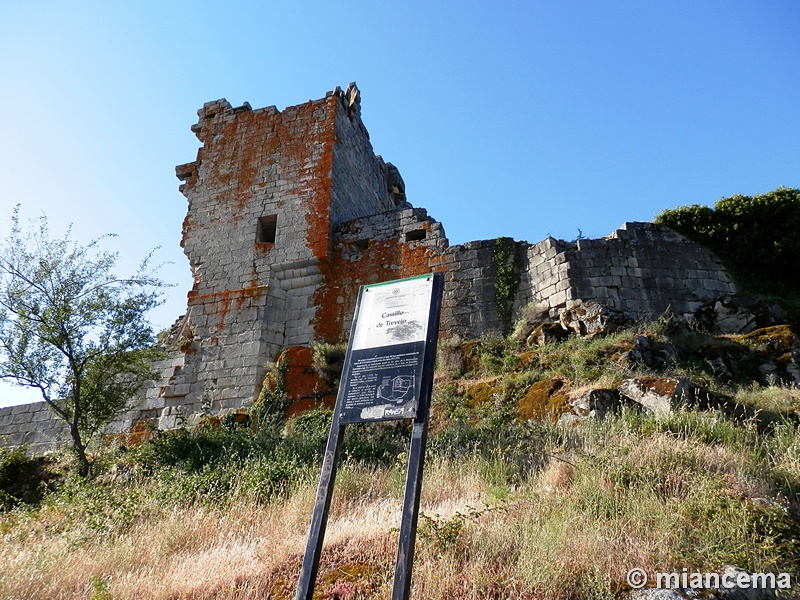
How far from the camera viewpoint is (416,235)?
1377cm

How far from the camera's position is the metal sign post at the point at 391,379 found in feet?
13.5

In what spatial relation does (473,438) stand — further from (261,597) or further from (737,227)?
(737,227)

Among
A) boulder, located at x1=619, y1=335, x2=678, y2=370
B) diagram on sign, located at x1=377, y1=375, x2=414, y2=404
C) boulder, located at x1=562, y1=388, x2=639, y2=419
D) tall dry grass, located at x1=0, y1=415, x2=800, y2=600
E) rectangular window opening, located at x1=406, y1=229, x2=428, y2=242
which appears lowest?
tall dry grass, located at x1=0, y1=415, x2=800, y2=600

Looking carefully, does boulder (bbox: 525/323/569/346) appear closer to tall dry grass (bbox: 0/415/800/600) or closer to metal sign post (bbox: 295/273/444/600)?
tall dry grass (bbox: 0/415/800/600)

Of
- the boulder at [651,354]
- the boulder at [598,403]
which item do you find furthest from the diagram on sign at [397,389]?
the boulder at [651,354]

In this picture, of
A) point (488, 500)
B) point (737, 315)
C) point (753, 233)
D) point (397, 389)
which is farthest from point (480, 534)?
point (753, 233)

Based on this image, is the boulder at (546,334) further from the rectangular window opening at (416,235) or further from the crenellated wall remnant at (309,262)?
the rectangular window opening at (416,235)

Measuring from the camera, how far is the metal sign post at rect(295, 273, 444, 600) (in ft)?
13.5

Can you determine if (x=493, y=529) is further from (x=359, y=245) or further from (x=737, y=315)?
(x=359, y=245)

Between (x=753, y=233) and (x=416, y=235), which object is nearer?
(x=753, y=233)

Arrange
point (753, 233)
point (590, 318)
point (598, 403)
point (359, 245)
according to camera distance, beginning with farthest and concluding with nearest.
Result: point (359, 245) → point (753, 233) → point (590, 318) → point (598, 403)

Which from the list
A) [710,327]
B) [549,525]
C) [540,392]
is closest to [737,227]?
[710,327]

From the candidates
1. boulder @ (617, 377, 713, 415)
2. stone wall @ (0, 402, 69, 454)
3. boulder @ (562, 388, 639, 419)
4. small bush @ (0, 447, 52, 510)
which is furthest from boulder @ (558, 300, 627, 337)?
stone wall @ (0, 402, 69, 454)

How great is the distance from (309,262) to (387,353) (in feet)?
30.0
